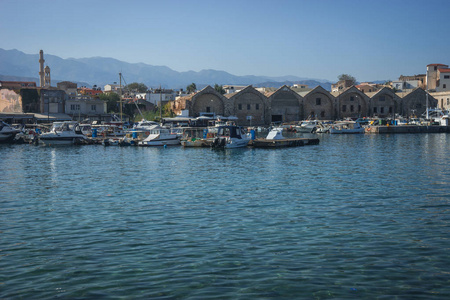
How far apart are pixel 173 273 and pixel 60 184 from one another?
15365 millimetres

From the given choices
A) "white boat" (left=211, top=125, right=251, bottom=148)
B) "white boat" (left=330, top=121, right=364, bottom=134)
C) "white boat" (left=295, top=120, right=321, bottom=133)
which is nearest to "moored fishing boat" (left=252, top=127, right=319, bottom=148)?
"white boat" (left=211, top=125, right=251, bottom=148)

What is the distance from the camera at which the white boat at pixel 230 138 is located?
147 feet

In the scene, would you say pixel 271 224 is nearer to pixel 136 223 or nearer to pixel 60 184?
pixel 136 223

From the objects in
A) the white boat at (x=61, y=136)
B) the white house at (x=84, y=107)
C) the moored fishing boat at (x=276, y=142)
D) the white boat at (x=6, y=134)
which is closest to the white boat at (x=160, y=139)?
the white boat at (x=61, y=136)

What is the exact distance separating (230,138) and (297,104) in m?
50.5

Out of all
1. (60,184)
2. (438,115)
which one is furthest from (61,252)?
(438,115)

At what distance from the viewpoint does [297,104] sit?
93.0 metres

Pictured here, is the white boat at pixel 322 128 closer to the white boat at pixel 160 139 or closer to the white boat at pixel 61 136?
the white boat at pixel 160 139

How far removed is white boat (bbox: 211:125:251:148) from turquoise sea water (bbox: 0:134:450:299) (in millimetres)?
17387

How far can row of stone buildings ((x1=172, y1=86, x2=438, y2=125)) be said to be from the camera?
86.1m

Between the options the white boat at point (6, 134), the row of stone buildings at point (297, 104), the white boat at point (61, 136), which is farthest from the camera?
the row of stone buildings at point (297, 104)

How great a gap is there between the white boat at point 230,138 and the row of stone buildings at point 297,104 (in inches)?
1382

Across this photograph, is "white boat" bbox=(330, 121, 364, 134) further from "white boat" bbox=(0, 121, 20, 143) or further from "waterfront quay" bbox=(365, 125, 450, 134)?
"white boat" bbox=(0, 121, 20, 143)

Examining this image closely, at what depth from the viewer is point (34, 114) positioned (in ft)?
234
